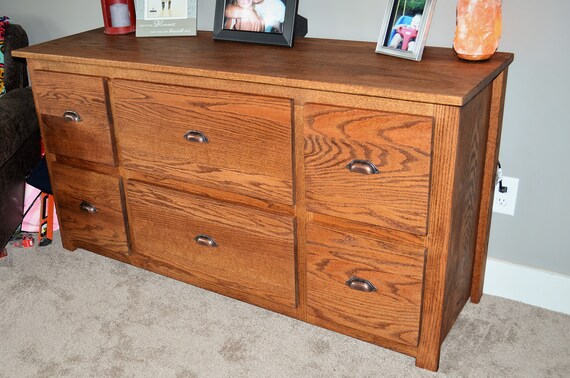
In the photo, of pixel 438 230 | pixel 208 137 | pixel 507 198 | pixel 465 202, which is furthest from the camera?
pixel 507 198

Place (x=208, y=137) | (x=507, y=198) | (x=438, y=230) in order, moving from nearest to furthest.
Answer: (x=438, y=230), (x=208, y=137), (x=507, y=198)

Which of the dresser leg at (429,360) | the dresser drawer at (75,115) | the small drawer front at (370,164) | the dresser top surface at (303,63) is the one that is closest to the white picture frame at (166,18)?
the dresser top surface at (303,63)

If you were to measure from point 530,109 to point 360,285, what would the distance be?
67 cm

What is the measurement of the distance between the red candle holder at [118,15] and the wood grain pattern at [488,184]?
120 centimetres

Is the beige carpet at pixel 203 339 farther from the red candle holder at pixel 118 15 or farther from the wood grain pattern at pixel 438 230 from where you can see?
the red candle holder at pixel 118 15

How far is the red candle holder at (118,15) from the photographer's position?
203 cm

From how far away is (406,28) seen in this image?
62.0 inches

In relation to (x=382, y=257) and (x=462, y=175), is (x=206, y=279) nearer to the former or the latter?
(x=382, y=257)

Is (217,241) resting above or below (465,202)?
below

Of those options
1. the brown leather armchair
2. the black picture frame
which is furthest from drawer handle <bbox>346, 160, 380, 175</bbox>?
the brown leather armchair

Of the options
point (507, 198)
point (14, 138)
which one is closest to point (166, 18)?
point (14, 138)

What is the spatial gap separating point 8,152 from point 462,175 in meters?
1.45

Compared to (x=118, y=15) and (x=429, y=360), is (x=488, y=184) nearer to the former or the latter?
(x=429, y=360)

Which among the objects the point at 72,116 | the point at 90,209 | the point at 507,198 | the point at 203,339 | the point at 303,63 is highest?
the point at 303,63
